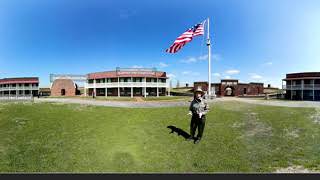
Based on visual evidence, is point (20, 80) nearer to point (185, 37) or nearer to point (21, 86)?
point (21, 86)

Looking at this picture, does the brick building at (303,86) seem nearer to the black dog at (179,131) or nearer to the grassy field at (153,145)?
the grassy field at (153,145)

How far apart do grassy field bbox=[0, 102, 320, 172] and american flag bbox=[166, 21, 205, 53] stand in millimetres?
7583

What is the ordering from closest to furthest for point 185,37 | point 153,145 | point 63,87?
1. point 153,145
2. point 185,37
3. point 63,87

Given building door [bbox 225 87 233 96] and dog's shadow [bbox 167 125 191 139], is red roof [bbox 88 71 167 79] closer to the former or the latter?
building door [bbox 225 87 233 96]

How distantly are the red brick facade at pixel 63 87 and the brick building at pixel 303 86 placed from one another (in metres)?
47.2

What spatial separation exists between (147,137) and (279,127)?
7592 mm

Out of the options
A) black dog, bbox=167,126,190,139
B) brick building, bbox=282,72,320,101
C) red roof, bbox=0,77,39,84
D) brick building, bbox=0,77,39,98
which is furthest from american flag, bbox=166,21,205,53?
red roof, bbox=0,77,39,84

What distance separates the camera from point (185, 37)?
24688 mm

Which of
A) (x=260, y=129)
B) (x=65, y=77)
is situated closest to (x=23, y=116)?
(x=260, y=129)

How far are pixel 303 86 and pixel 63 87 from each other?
169 ft

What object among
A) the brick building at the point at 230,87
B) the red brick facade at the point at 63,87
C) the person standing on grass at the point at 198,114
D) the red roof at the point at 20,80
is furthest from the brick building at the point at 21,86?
the person standing on grass at the point at 198,114

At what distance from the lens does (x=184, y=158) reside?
11328 mm

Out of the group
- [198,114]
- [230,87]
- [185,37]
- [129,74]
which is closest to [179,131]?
[198,114]

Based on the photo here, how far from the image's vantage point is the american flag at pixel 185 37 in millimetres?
24203
